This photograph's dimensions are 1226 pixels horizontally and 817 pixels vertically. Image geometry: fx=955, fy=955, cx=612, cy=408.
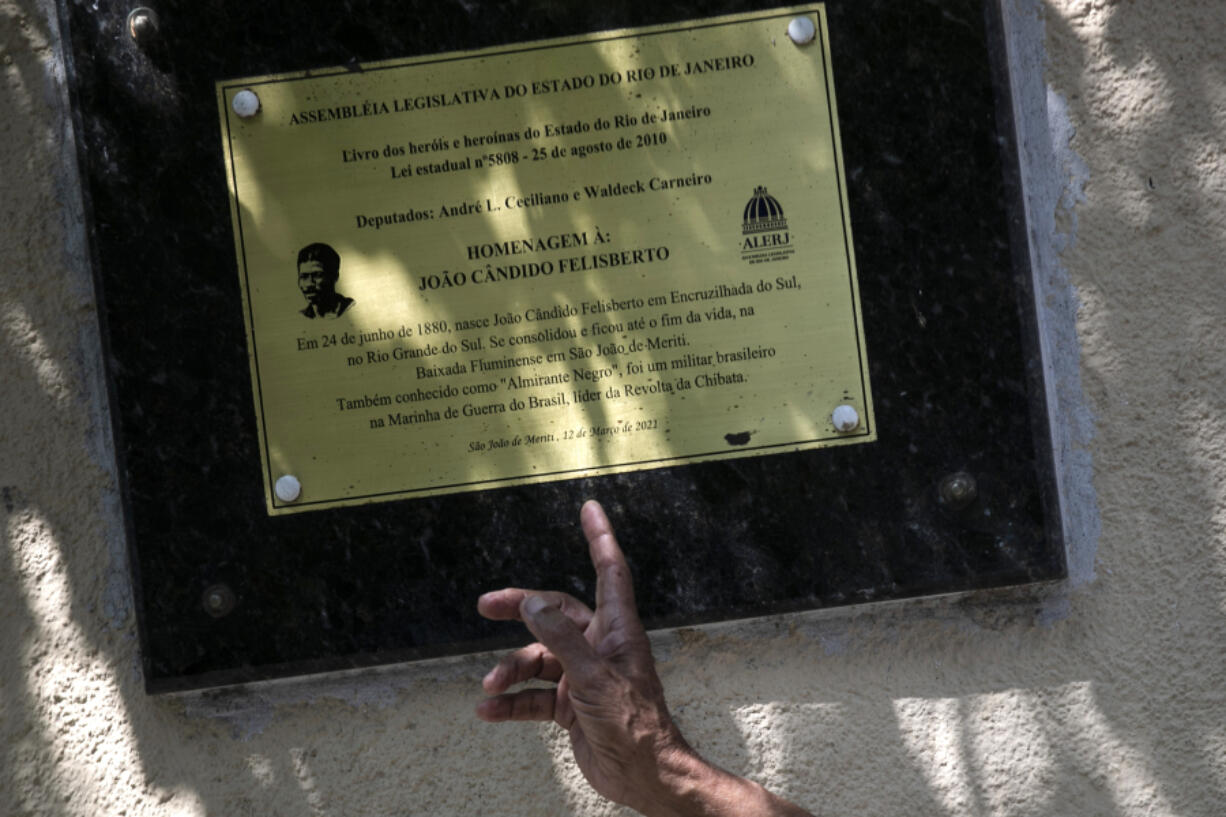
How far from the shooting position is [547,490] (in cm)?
170

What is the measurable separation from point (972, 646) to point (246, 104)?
63.3 inches

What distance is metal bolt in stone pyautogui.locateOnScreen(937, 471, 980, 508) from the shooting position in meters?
1.67

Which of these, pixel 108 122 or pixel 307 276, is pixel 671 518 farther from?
pixel 108 122

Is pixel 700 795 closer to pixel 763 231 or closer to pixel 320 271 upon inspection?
pixel 763 231

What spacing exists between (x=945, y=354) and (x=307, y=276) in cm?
114

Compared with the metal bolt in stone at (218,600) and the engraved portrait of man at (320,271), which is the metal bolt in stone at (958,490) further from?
the metal bolt in stone at (218,600)

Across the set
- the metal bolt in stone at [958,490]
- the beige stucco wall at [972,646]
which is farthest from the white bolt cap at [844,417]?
the beige stucco wall at [972,646]

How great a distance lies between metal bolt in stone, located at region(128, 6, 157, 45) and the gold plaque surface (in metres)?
0.17

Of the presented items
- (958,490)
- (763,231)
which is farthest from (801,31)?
(958,490)

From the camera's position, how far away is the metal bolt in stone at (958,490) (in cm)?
167

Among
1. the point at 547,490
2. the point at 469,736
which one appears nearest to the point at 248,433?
the point at 547,490

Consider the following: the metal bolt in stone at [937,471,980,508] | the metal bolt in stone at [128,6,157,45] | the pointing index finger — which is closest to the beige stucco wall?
the metal bolt in stone at [937,471,980,508]

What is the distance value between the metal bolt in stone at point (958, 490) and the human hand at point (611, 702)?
590mm

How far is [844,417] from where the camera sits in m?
1.67
